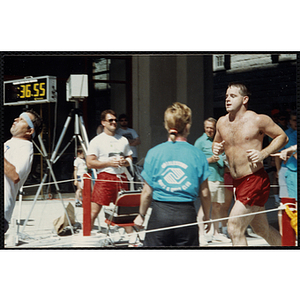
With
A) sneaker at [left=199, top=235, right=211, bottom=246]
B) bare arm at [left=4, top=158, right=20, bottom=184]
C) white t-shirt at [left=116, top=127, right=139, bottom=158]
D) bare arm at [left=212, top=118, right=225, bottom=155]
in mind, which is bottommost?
sneaker at [left=199, top=235, right=211, bottom=246]

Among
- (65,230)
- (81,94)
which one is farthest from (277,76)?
(65,230)

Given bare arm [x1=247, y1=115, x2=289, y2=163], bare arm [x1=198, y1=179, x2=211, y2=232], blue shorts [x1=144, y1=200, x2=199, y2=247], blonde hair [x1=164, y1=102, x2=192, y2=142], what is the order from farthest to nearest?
bare arm [x1=247, y1=115, x2=289, y2=163], blonde hair [x1=164, y1=102, x2=192, y2=142], bare arm [x1=198, y1=179, x2=211, y2=232], blue shorts [x1=144, y1=200, x2=199, y2=247]

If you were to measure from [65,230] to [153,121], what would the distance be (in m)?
1.64

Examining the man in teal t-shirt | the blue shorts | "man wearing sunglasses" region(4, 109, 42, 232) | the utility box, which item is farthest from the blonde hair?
"man wearing sunglasses" region(4, 109, 42, 232)

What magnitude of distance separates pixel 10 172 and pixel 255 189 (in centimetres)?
269

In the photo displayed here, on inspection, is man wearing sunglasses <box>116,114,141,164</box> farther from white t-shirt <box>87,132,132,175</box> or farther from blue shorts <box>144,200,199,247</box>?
blue shorts <box>144,200,199,247</box>

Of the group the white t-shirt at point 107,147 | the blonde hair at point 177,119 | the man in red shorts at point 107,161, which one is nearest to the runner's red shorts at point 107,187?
the man in red shorts at point 107,161

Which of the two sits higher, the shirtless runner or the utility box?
the utility box

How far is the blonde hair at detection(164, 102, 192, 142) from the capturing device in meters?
4.03

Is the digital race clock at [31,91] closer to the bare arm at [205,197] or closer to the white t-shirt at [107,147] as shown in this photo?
the white t-shirt at [107,147]

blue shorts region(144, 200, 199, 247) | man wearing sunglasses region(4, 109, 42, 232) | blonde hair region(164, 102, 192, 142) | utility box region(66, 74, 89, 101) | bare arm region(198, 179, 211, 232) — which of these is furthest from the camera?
utility box region(66, 74, 89, 101)

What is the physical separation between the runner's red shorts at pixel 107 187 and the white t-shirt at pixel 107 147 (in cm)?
12

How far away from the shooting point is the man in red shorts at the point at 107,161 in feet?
15.2

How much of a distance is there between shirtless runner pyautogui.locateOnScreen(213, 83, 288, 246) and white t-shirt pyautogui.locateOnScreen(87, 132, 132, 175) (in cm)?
111
